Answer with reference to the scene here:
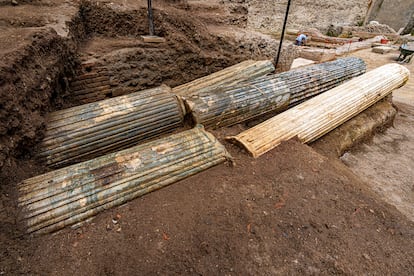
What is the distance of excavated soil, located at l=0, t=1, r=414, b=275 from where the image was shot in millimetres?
1642

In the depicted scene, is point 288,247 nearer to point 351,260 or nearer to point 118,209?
point 351,260

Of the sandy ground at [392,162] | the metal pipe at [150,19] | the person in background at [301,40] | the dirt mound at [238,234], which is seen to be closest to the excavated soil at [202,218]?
the dirt mound at [238,234]

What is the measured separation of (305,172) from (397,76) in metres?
4.42

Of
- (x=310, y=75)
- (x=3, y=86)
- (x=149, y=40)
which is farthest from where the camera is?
(x=310, y=75)

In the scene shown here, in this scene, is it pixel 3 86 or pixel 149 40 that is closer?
pixel 3 86

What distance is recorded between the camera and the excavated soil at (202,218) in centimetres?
164

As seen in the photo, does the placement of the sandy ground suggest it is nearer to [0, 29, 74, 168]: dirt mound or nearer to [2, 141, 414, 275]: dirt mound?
[2, 141, 414, 275]: dirt mound

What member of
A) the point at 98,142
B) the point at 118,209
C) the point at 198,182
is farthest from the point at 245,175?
the point at 98,142

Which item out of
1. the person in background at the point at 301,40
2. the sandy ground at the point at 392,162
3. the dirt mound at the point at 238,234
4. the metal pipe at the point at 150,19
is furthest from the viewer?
the person in background at the point at 301,40

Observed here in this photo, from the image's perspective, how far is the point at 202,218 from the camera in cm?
196

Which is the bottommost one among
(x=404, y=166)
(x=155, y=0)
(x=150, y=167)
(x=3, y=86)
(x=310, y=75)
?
(x=404, y=166)

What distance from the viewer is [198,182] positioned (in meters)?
2.32

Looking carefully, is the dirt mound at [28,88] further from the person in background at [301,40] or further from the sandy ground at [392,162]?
the person in background at [301,40]

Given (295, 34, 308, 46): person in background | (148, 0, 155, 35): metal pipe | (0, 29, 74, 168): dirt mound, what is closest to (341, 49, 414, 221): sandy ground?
(148, 0, 155, 35): metal pipe
